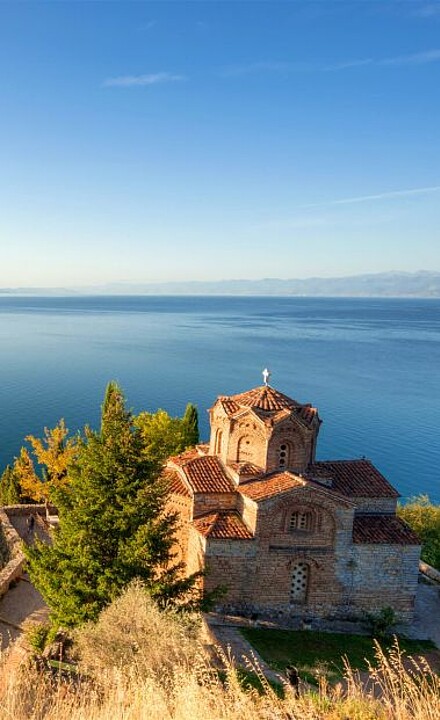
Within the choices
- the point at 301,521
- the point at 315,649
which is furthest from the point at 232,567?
the point at 315,649

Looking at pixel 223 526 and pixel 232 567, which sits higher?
pixel 223 526

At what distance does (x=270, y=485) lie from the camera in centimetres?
1964

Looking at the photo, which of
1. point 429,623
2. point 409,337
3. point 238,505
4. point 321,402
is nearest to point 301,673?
point 238,505

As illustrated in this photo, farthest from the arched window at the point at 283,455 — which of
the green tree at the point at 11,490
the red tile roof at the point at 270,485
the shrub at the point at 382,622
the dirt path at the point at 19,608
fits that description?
the green tree at the point at 11,490

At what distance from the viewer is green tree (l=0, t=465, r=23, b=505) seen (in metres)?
33.4

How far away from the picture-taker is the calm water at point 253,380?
184 feet

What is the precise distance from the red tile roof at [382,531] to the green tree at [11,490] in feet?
73.4

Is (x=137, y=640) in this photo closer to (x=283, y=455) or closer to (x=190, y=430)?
(x=283, y=455)

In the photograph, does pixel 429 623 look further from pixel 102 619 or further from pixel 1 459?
pixel 1 459

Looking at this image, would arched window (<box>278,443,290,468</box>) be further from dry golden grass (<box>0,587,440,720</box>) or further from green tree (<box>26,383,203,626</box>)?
dry golden grass (<box>0,587,440,720</box>)

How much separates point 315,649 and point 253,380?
6704 centimetres

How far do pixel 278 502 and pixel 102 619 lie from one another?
25.5 feet

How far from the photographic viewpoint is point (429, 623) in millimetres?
20703

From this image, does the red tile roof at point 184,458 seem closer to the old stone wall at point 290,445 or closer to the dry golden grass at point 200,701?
the old stone wall at point 290,445
